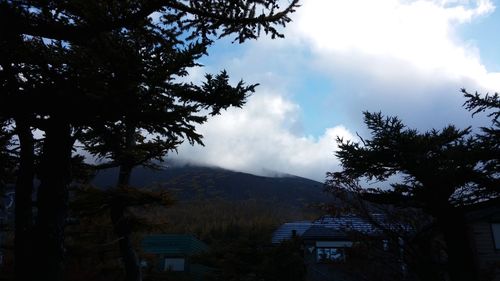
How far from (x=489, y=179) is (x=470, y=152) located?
3.53 feet

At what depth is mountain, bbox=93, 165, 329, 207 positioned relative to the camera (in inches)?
5463

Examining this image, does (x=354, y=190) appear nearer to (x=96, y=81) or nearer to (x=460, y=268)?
(x=460, y=268)

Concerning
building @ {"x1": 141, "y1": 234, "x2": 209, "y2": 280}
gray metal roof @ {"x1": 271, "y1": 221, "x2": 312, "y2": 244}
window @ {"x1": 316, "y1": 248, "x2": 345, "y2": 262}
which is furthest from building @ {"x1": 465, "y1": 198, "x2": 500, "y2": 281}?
building @ {"x1": 141, "y1": 234, "x2": 209, "y2": 280}

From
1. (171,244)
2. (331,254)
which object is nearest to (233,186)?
(171,244)

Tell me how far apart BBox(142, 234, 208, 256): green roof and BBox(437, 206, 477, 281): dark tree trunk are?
35.2 meters

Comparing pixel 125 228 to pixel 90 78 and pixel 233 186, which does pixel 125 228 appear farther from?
pixel 233 186

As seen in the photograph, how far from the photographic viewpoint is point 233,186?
16075 cm

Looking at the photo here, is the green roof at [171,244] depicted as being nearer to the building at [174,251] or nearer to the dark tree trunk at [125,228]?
the building at [174,251]

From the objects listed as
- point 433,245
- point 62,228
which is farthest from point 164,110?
point 433,245

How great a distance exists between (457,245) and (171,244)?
1466 inches

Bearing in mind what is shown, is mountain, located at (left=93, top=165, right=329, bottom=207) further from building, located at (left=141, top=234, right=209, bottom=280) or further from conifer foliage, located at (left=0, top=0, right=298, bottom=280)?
conifer foliage, located at (left=0, top=0, right=298, bottom=280)

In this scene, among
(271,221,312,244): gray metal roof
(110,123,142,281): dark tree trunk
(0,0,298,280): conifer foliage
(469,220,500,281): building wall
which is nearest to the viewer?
(0,0,298,280): conifer foliage

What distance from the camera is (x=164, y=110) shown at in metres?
6.73

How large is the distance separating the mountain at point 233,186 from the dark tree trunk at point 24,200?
122m
